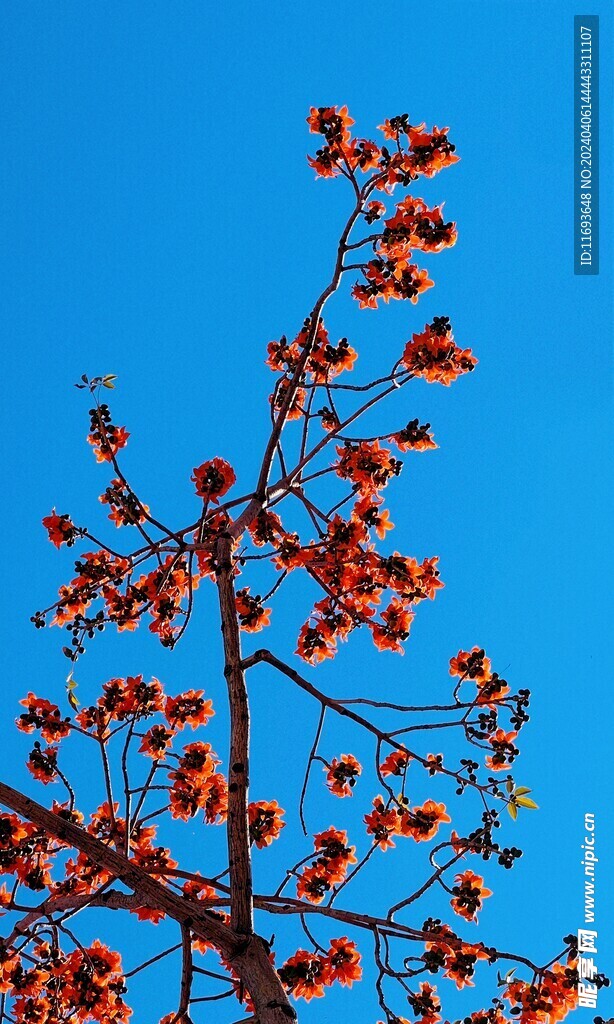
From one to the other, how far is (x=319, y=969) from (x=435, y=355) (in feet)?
11.6

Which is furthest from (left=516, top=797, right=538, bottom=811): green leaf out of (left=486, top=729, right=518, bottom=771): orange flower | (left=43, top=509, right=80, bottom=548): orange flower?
(left=43, top=509, right=80, bottom=548): orange flower

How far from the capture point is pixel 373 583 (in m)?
5.88

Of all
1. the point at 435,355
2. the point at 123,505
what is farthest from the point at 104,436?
the point at 435,355

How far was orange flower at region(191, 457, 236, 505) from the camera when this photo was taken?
5.33 metres

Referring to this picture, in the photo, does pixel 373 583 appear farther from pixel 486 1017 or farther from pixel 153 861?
pixel 486 1017

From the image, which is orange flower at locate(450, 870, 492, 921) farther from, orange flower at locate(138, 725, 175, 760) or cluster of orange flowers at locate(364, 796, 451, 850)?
orange flower at locate(138, 725, 175, 760)

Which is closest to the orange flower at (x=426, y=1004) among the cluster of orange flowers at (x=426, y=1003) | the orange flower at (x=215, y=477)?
the cluster of orange flowers at (x=426, y=1003)

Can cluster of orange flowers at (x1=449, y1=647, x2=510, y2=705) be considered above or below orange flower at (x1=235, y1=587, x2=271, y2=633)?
below

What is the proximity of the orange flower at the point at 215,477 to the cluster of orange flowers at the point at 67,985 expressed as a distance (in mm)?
2498

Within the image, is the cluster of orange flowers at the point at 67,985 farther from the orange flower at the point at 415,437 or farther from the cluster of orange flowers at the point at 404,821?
the orange flower at the point at 415,437

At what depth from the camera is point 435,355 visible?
566 centimetres

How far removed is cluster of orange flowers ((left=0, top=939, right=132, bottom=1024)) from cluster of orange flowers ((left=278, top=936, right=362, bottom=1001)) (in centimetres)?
87

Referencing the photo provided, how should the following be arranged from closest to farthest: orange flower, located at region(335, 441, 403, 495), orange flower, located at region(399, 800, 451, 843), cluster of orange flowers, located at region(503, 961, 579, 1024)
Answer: cluster of orange flowers, located at region(503, 961, 579, 1024), orange flower, located at region(399, 800, 451, 843), orange flower, located at region(335, 441, 403, 495)

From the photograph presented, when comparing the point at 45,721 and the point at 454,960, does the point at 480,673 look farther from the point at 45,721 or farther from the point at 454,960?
the point at 45,721
